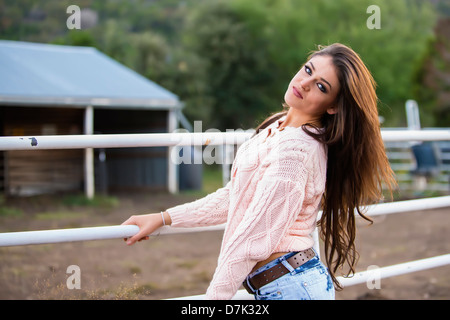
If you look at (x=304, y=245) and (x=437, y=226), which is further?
(x=437, y=226)

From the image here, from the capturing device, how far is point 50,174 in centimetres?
1366

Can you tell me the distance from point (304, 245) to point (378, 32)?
3498cm

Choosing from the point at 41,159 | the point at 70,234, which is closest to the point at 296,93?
the point at 70,234

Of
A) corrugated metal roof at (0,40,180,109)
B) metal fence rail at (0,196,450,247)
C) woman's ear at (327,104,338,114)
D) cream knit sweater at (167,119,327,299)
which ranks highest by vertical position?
woman's ear at (327,104,338,114)

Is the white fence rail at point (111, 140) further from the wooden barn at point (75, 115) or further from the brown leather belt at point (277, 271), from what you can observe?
the wooden barn at point (75, 115)

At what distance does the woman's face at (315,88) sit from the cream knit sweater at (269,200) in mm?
85

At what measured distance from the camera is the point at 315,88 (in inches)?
55.9

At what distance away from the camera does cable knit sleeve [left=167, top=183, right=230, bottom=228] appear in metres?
1.59

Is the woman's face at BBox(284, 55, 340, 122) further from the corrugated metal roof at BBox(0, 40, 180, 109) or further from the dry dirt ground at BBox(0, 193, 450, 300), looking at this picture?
the corrugated metal roof at BBox(0, 40, 180, 109)

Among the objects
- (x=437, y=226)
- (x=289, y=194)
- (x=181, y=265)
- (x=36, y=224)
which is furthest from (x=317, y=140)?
(x=36, y=224)

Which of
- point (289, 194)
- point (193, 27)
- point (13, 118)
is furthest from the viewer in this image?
point (193, 27)

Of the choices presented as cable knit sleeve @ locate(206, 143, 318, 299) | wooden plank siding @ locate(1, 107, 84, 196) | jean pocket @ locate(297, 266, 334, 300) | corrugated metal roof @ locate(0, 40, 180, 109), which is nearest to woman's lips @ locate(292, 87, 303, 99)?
cable knit sleeve @ locate(206, 143, 318, 299)
